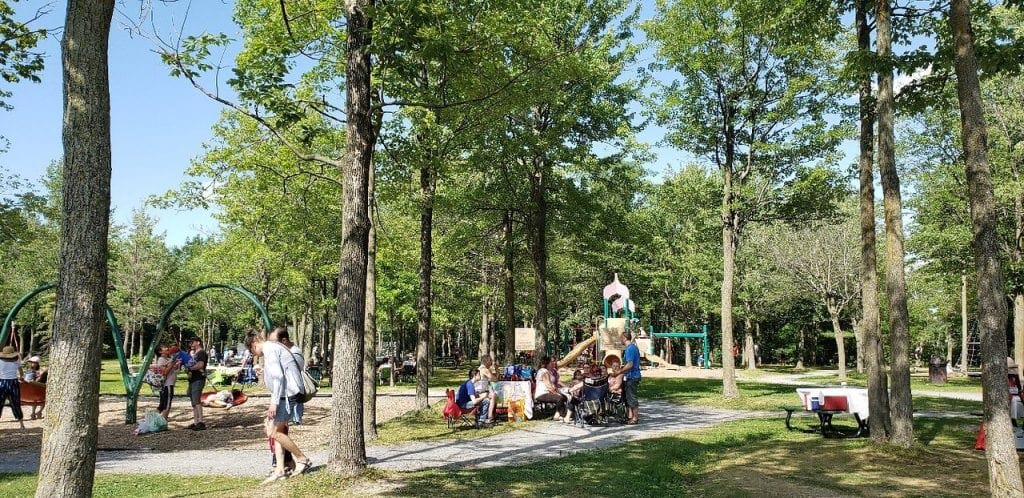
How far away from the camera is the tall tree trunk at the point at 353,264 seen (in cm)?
731

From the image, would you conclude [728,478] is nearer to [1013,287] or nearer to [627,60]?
[627,60]

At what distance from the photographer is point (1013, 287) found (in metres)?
22.2

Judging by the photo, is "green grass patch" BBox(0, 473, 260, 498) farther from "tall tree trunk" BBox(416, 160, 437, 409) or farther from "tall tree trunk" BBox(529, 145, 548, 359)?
"tall tree trunk" BBox(529, 145, 548, 359)

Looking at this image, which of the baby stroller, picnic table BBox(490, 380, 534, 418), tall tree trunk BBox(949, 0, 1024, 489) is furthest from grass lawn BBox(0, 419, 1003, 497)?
picnic table BBox(490, 380, 534, 418)

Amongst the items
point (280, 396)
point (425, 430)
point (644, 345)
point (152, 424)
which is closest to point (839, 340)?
point (644, 345)

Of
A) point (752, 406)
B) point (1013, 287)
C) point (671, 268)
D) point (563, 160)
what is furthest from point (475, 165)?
point (671, 268)

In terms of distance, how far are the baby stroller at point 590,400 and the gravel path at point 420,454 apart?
13.3 inches

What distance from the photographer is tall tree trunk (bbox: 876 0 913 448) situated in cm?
931

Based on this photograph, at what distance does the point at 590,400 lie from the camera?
12508mm

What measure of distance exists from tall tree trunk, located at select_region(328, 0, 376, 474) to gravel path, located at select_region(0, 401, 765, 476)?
1061 millimetres

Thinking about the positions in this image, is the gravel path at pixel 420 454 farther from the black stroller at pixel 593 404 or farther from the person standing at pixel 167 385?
the person standing at pixel 167 385

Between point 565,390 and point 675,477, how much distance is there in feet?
19.3

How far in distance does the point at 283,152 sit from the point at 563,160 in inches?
285

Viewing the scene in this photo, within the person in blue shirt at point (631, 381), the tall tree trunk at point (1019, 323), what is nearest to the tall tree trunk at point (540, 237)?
the person in blue shirt at point (631, 381)
